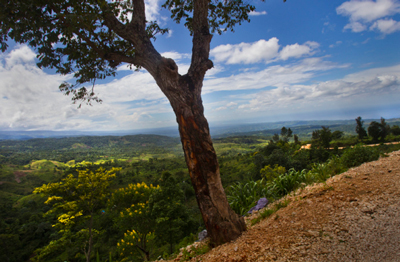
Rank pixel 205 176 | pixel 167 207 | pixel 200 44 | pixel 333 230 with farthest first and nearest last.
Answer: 1. pixel 167 207
2. pixel 200 44
3. pixel 205 176
4. pixel 333 230

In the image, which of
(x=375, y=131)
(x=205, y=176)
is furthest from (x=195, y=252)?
(x=375, y=131)

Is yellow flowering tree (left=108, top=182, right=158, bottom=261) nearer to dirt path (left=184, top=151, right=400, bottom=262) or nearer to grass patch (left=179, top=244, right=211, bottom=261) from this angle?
grass patch (left=179, top=244, right=211, bottom=261)

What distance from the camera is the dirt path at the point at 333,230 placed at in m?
2.11

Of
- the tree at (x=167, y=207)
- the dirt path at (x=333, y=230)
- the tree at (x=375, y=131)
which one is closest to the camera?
the dirt path at (x=333, y=230)

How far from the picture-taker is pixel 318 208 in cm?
316

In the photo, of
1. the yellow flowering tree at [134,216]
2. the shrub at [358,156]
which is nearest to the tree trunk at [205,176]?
the shrub at [358,156]

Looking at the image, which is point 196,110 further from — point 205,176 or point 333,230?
point 333,230

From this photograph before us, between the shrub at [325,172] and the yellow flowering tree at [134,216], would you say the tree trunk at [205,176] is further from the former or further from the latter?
the yellow flowering tree at [134,216]

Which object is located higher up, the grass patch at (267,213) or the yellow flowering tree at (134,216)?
the grass patch at (267,213)

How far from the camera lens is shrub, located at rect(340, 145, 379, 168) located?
5.79 m

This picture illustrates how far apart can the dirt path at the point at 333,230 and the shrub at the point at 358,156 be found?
2222mm

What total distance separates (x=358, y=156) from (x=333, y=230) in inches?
191

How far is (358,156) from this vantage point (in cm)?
586

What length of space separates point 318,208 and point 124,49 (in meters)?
6.47
